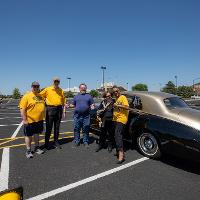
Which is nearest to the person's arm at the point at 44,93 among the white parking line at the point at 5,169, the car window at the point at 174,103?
the white parking line at the point at 5,169

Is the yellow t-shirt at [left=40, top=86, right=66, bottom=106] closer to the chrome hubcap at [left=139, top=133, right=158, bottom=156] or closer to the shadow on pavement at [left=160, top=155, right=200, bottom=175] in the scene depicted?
the chrome hubcap at [left=139, top=133, right=158, bottom=156]

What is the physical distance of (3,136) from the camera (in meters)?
9.52

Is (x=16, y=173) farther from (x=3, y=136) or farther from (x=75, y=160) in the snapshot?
(x=3, y=136)

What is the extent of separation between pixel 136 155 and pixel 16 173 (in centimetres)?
287

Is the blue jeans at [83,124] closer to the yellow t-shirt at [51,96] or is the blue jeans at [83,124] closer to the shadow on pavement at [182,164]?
the yellow t-shirt at [51,96]

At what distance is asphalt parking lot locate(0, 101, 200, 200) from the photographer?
4.50 metres

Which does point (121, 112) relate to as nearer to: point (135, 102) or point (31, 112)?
point (135, 102)

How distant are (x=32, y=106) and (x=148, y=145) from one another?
9.53 ft

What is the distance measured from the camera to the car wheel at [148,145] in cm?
635

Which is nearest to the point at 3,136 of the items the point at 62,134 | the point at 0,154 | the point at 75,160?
the point at 62,134

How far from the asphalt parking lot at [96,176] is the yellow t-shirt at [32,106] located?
37.0 inches

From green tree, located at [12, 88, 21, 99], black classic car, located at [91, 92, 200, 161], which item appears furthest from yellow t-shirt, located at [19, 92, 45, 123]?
green tree, located at [12, 88, 21, 99]

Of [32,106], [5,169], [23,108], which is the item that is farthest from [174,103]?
[5,169]

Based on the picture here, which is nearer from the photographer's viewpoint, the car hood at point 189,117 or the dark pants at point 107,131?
the car hood at point 189,117
